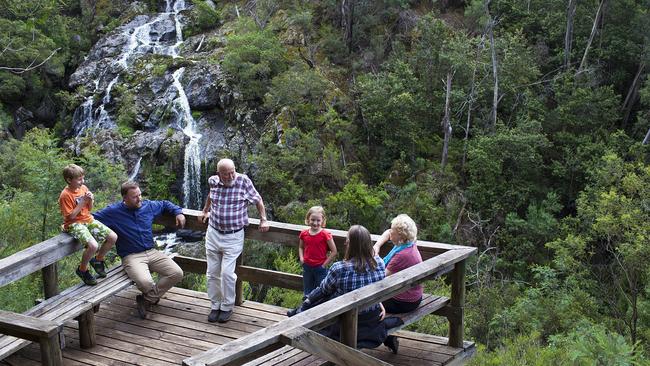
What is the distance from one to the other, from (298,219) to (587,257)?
1026 centimetres

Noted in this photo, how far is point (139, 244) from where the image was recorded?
6195 millimetres

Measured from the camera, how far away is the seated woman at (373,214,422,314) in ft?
17.3

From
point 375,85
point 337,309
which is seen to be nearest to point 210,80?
point 375,85

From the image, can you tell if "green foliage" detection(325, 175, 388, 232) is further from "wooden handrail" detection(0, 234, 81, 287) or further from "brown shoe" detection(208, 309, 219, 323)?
"wooden handrail" detection(0, 234, 81, 287)

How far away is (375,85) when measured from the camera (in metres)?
24.1

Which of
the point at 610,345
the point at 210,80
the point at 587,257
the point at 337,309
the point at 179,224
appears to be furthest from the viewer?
the point at 210,80

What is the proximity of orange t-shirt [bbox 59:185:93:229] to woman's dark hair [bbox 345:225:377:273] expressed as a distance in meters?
2.75

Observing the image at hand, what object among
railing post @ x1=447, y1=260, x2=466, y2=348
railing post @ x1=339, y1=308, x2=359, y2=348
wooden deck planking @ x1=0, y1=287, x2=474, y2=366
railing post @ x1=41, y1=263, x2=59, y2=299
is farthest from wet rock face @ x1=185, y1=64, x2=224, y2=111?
railing post @ x1=339, y1=308, x2=359, y2=348

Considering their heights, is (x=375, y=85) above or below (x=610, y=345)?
above

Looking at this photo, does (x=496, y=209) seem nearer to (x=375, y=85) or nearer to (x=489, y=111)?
(x=489, y=111)

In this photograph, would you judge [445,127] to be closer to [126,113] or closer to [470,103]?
[470,103]

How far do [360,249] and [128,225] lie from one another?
2.65 metres

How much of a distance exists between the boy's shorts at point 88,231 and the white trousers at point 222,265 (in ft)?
3.25

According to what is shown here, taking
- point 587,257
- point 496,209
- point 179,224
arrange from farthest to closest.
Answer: point 496,209, point 587,257, point 179,224
